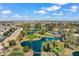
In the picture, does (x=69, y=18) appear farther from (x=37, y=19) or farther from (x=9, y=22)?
(x=9, y=22)

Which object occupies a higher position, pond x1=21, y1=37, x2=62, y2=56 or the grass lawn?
pond x1=21, y1=37, x2=62, y2=56

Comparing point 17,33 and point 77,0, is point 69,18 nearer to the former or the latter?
point 77,0

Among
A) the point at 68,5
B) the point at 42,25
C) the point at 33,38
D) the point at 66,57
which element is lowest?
the point at 66,57

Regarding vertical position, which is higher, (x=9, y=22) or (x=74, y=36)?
(x=9, y=22)

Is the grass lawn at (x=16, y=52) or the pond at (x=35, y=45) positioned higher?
the pond at (x=35, y=45)

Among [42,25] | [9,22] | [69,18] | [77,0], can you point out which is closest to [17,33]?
[9,22]

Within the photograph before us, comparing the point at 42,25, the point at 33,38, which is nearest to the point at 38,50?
the point at 33,38

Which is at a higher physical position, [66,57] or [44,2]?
[44,2]

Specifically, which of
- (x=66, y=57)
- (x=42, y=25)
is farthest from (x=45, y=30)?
(x=66, y=57)
